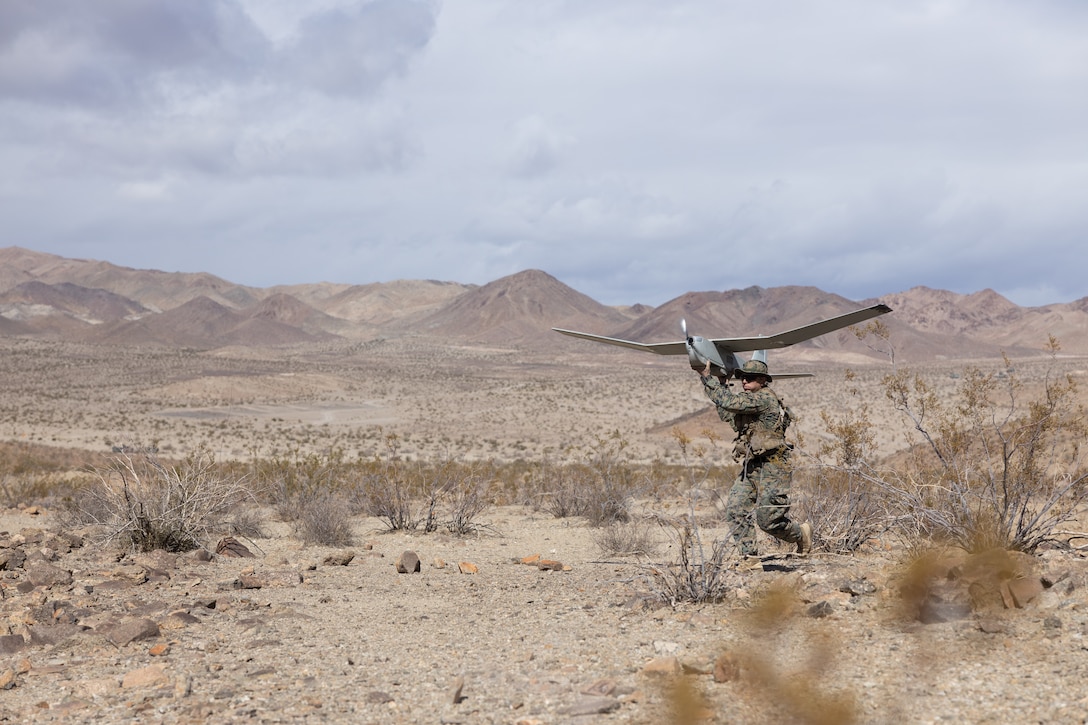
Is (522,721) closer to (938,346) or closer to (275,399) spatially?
(275,399)

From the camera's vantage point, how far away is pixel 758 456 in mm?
7414

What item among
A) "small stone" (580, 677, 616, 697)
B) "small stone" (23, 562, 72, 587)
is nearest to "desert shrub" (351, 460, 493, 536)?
→ "small stone" (23, 562, 72, 587)

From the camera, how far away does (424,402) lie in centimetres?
5209

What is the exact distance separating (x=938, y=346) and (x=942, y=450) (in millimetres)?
120207

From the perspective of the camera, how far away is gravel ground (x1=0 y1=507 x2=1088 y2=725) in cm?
436

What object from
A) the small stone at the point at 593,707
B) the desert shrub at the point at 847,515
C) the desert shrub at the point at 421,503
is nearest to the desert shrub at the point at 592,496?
the desert shrub at the point at 421,503

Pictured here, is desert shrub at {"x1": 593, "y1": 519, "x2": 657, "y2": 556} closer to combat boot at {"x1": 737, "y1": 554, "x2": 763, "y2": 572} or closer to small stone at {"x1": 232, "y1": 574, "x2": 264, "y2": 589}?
combat boot at {"x1": 737, "y1": 554, "x2": 763, "y2": 572}

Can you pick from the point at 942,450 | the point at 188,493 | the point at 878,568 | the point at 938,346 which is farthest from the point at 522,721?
the point at 938,346

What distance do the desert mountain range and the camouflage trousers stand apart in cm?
10936

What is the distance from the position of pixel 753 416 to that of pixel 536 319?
155 metres

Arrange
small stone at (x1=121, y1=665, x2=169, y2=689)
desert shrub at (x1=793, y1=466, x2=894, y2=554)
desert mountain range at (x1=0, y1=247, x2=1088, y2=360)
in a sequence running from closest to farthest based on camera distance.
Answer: small stone at (x1=121, y1=665, x2=169, y2=689), desert shrub at (x1=793, y1=466, x2=894, y2=554), desert mountain range at (x1=0, y1=247, x2=1088, y2=360)

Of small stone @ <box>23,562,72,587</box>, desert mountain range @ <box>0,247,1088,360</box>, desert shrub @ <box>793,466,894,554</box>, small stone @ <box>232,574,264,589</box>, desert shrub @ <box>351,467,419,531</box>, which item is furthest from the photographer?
desert mountain range @ <box>0,247,1088,360</box>

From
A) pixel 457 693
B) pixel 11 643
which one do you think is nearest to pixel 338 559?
pixel 11 643

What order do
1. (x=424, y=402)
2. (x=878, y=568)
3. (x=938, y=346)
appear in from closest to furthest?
(x=878, y=568) → (x=424, y=402) → (x=938, y=346)
